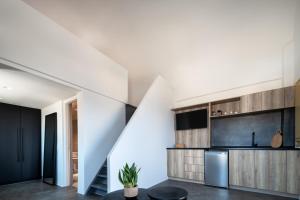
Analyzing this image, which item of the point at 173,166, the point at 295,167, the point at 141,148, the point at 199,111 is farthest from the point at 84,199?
the point at 295,167

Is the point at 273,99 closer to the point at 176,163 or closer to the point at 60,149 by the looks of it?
Result: the point at 176,163

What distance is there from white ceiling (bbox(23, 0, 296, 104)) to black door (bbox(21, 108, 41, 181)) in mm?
3565

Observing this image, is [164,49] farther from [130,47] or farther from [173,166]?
[173,166]

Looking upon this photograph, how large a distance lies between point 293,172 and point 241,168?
0.96 metres

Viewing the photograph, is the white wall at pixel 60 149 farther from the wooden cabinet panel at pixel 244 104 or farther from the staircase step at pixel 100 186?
the wooden cabinet panel at pixel 244 104

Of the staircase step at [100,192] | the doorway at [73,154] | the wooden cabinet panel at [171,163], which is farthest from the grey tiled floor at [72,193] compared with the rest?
the doorway at [73,154]

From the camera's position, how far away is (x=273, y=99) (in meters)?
4.15

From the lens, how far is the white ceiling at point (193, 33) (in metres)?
3.61

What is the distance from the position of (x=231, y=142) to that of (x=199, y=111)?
1.21 m

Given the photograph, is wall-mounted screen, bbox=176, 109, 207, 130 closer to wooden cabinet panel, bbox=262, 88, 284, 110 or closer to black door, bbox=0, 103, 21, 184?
wooden cabinet panel, bbox=262, 88, 284, 110

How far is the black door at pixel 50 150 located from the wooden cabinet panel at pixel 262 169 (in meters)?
5.27

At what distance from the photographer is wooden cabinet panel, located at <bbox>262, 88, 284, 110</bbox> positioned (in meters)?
4.04

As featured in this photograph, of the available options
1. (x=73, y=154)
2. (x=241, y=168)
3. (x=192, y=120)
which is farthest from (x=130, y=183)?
(x=73, y=154)

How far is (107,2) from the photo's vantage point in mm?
3689
